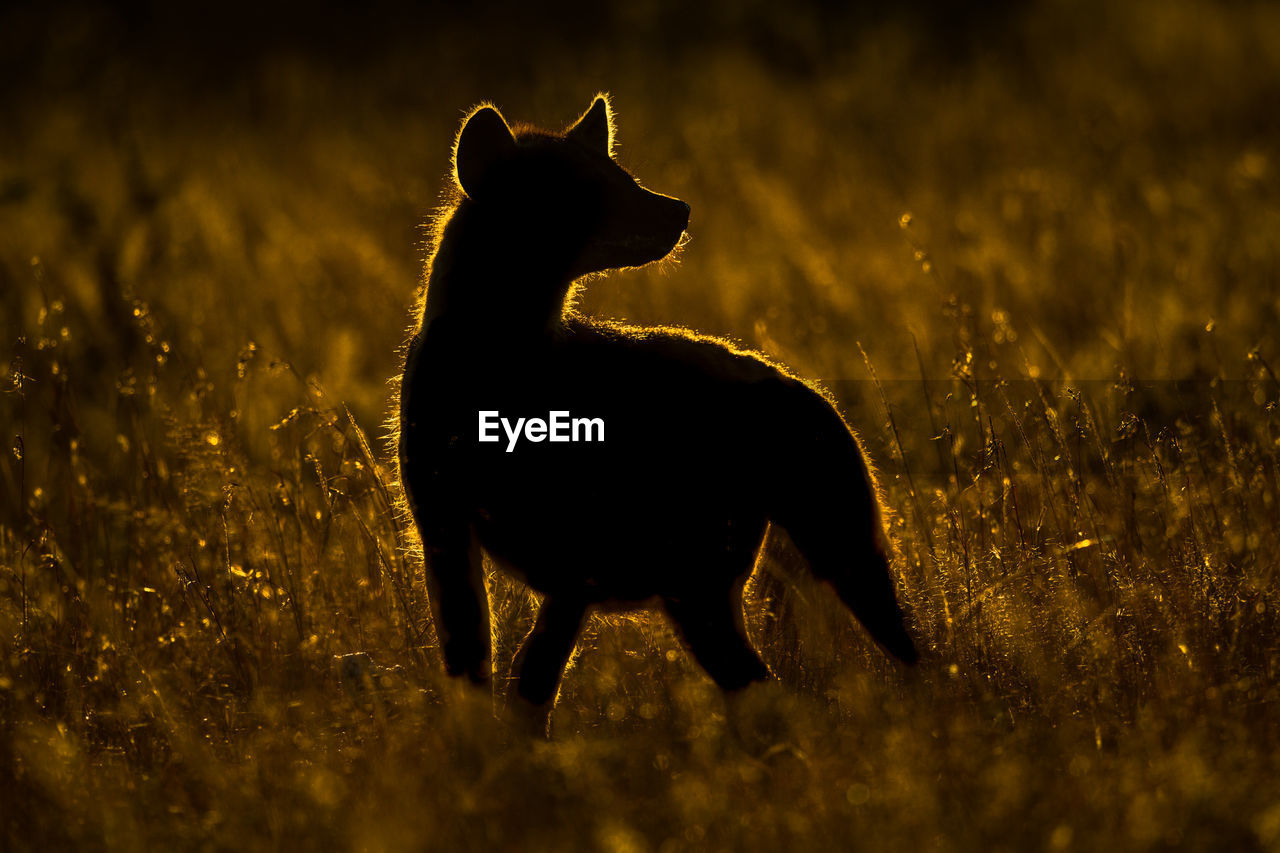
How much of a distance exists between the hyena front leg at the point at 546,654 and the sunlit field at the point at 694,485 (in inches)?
5.0

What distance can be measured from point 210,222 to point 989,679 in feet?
21.7

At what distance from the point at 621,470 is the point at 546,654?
48 centimetres

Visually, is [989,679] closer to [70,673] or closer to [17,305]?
[70,673]

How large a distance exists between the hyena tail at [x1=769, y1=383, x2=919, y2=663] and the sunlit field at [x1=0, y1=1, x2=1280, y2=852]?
0.18 meters

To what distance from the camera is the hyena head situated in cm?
326

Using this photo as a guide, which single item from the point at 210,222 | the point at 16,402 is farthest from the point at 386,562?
the point at 210,222

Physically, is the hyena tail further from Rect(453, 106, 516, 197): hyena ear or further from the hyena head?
Rect(453, 106, 516, 197): hyena ear

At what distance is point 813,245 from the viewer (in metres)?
8.36

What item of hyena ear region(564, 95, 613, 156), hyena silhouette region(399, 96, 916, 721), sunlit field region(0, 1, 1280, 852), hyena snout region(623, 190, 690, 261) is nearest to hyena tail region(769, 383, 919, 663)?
hyena silhouette region(399, 96, 916, 721)

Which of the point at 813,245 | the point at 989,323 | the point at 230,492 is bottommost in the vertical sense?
the point at 230,492
